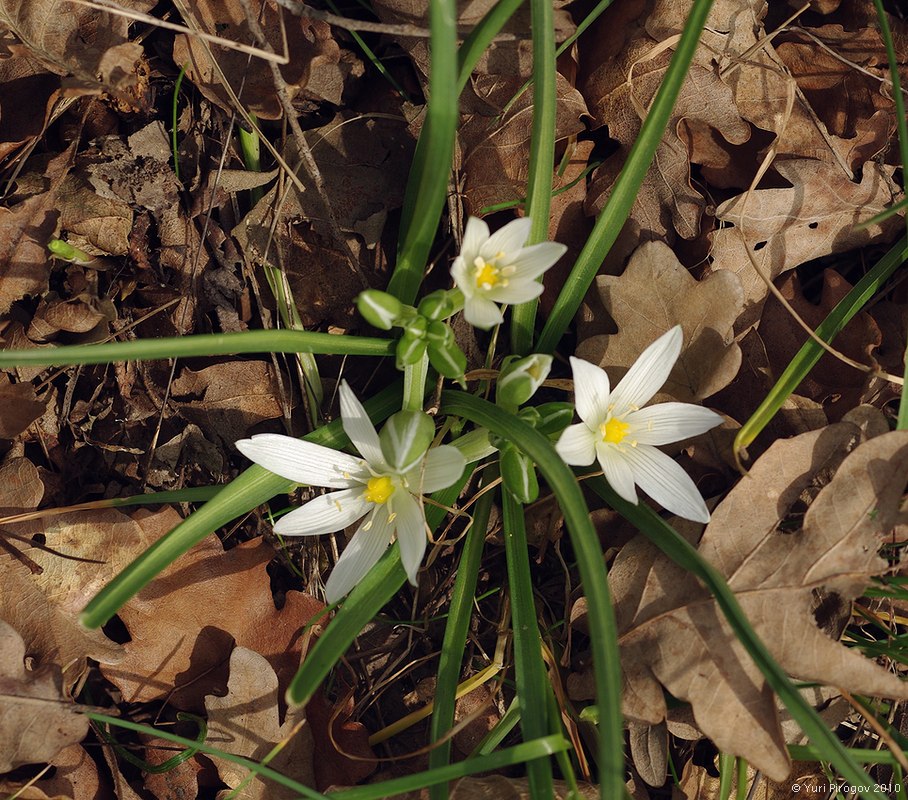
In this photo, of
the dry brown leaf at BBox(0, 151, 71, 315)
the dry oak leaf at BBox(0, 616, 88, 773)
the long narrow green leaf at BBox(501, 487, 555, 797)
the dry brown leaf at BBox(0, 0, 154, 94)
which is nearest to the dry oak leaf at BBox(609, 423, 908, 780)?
the long narrow green leaf at BBox(501, 487, 555, 797)

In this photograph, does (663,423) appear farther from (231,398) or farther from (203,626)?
(203,626)

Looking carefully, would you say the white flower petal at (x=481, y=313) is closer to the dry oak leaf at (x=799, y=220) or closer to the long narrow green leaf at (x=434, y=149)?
the long narrow green leaf at (x=434, y=149)

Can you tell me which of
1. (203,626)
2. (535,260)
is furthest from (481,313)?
(203,626)

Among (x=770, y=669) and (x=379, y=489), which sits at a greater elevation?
(x=379, y=489)

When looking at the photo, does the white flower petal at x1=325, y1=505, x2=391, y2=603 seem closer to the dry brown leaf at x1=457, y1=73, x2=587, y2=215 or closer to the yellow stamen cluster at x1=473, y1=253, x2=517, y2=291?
the yellow stamen cluster at x1=473, y1=253, x2=517, y2=291

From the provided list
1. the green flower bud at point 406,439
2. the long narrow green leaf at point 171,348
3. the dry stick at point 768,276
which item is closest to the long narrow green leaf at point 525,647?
the green flower bud at point 406,439

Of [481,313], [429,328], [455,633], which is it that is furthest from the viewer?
[455,633]

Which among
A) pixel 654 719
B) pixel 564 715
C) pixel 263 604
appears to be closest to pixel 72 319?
pixel 263 604
